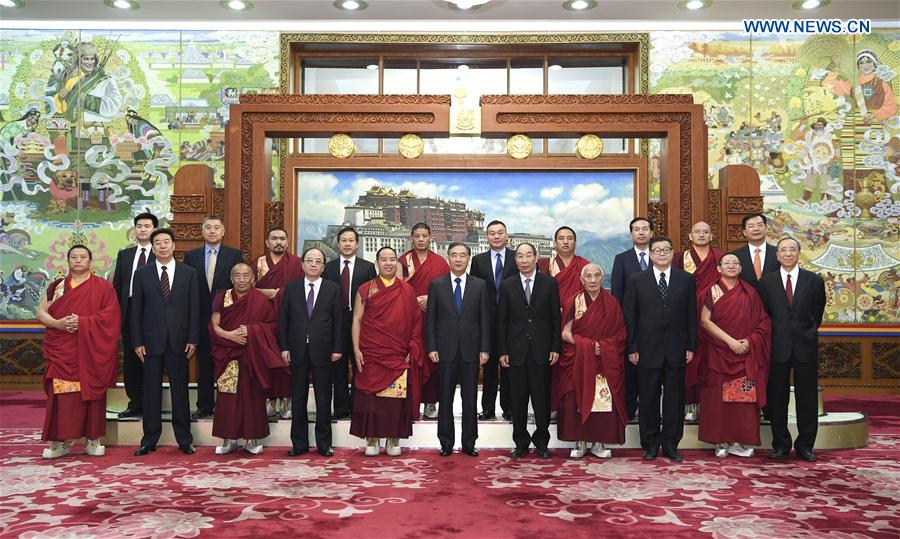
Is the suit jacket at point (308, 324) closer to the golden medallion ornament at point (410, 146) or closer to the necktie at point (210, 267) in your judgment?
the necktie at point (210, 267)

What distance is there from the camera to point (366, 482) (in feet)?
13.7

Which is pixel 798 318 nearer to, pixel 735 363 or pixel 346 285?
pixel 735 363

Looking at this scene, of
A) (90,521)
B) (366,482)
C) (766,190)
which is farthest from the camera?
(766,190)

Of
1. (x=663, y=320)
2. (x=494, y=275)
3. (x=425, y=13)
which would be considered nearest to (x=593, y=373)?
(x=663, y=320)

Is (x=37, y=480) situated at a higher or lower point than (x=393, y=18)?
lower

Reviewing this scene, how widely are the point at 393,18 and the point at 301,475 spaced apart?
5.76 metres

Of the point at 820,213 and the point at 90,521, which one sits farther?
the point at 820,213

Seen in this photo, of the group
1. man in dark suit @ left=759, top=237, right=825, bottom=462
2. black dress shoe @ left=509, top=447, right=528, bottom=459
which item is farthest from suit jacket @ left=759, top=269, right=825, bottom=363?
black dress shoe @ left=509, top=447, right=528, bottom=459

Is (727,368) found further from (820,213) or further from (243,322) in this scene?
(820,213)

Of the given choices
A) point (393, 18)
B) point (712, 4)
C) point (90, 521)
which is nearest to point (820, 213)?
point (712, 4)

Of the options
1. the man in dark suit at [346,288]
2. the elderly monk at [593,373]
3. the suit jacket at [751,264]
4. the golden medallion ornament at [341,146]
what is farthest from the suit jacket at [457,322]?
the suit jacket at [751,264]

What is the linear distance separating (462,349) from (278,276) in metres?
1.51

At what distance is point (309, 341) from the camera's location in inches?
197

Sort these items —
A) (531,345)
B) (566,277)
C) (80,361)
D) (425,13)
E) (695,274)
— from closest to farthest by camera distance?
(80,361), (531,345), (695,274), (566,277), (425,13)
